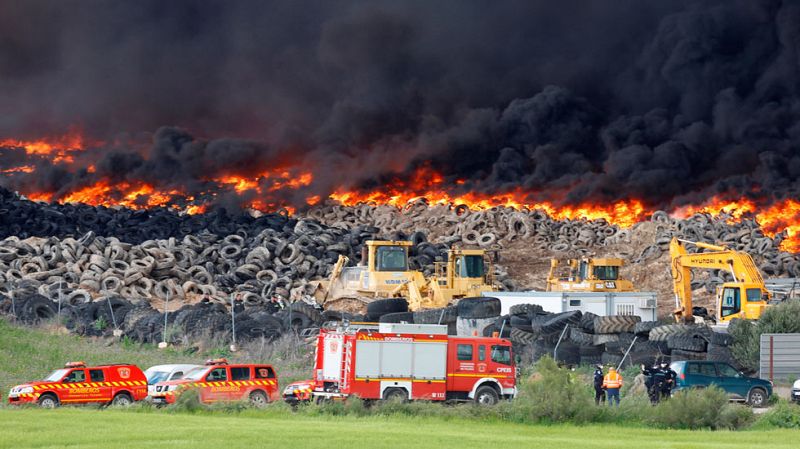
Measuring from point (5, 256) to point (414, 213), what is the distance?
27269mm

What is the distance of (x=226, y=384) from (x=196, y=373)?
828mm

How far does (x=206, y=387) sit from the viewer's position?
77.6ft

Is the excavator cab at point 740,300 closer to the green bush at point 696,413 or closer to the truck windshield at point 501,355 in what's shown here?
the truck windshield at point 501,355

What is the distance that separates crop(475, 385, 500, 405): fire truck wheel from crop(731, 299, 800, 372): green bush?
31.5 ft

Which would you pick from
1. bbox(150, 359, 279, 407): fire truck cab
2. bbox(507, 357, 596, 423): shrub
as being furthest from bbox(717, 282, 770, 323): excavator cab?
bbox(150, 359, 279, 407): fire truck cab

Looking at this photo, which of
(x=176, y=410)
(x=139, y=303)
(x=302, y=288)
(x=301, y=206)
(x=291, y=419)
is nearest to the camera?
(x=291, y=419)

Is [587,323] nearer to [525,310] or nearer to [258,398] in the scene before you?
[525,310]

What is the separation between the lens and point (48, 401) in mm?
22953

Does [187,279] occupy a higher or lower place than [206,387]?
higher

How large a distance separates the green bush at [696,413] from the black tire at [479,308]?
57.4ft

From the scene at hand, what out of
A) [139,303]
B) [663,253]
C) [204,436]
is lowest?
[204,436]

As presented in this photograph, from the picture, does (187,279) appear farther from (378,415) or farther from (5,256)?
(378,415)

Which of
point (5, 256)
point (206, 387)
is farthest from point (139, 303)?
point (206, 387)

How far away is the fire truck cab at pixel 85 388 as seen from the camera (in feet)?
75.0
